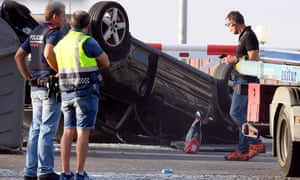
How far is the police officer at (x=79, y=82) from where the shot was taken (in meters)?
9.57

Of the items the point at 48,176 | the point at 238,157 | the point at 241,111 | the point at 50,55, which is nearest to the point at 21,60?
the point at 50,55

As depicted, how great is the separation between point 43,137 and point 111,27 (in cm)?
460

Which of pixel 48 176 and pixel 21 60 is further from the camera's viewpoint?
pixel 21 60

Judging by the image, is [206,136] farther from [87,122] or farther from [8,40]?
[87,122]

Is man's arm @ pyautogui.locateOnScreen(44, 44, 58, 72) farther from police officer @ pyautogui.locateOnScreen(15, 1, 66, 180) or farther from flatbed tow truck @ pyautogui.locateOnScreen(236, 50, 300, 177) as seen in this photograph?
flatbed tow truck @ pyautogui.locateOnScreen(236, 50, 300, 177)

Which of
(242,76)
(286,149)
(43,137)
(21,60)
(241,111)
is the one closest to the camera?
(43,137)

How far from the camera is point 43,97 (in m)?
9.91

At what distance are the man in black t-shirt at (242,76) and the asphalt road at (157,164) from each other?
0.61 feet

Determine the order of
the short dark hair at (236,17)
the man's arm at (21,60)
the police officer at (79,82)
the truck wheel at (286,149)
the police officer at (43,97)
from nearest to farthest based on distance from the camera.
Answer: the police officer at (79,82), the police officer at (43,97), the man's arm at (21,60), the truck wheel at (286,149), the short dark hair at (236,17)

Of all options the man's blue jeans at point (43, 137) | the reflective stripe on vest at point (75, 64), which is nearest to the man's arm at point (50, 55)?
the reflective stripe on vest at point (75, 64)

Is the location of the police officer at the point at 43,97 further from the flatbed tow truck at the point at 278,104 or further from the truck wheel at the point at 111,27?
the truck wheel at the point at 111,27

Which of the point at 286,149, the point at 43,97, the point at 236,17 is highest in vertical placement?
the point at 236,17

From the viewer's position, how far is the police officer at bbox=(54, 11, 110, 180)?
957cm

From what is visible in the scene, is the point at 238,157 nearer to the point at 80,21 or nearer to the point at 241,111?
the point at 241,111
